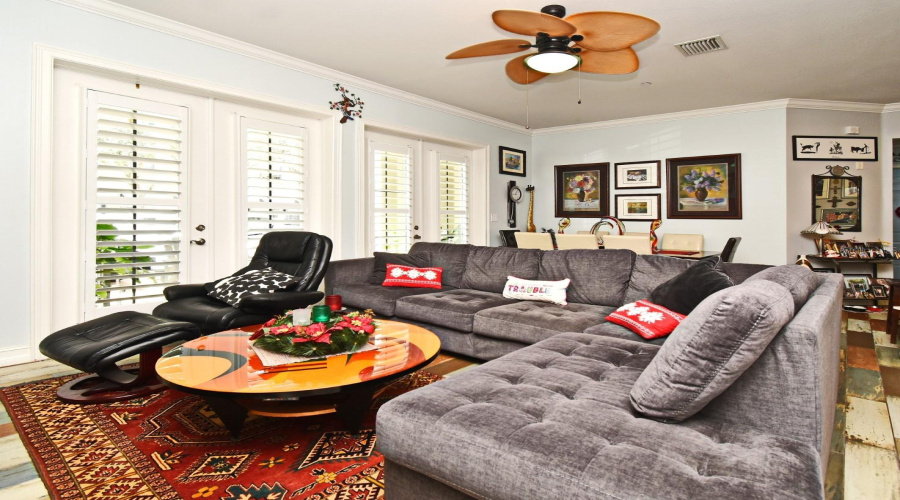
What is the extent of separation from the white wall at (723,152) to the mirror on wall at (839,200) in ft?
1.91

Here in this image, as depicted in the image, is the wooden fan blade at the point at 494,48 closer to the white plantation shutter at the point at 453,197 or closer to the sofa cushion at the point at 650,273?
the sofa cushion at the point at 650,273

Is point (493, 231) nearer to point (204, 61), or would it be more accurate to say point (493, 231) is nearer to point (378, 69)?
point (378, 69)

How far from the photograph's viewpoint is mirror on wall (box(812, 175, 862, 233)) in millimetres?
5875

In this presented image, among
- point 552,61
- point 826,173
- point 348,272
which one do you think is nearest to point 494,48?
point 552,61

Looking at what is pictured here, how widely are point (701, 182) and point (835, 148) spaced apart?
150cm

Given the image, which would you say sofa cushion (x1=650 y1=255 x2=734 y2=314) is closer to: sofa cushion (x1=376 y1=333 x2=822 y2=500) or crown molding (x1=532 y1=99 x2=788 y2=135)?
sofa cushion (x1=376 y1=333 x2=822 y2=500)

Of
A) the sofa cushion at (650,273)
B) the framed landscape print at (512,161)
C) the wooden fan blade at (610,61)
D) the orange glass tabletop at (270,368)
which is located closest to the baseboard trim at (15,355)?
the orange glass tabletop at (270,368)

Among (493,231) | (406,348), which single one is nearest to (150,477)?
(406,348)

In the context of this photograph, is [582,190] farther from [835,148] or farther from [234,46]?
[234,46]

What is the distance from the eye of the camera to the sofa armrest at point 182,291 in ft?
11.3

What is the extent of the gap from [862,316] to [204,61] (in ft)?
22.4

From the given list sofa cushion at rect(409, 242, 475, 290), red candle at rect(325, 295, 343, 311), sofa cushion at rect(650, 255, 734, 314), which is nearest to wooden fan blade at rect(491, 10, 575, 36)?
sofa cushion at rect(650, 255, 734, 314)

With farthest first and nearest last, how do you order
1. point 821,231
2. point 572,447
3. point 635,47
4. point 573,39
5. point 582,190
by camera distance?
point 582,190, point 821,231, point 635,47, point 573,39, point 572,447

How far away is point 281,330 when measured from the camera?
7.38 ft
